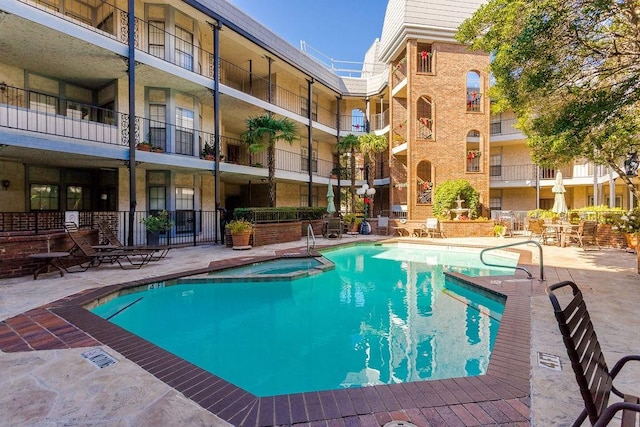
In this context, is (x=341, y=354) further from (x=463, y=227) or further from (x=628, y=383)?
(x=463, y=227)

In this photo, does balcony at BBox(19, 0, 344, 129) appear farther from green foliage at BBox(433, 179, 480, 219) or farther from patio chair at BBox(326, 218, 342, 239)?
green foliage at BBox(433, 179, 480, 219)

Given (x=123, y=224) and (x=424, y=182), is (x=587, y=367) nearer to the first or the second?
(x=123, y=224)

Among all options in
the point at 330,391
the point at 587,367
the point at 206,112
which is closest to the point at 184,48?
the point at 206,112

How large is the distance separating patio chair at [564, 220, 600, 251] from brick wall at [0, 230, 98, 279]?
1709 centimetres

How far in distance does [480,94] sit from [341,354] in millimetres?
19808

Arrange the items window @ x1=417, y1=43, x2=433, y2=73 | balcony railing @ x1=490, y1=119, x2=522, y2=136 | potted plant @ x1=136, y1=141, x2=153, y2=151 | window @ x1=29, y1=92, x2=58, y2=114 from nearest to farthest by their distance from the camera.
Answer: window @ x1=29, y1=92, x2=58, y2=114 < potted plant @ x1=136, y1=141, x2=153, y2=151 < window @ x1=417, y1=43, x2=433, y2=73 < balcony railing @ x1=490, y1=119, x2=522, y2=136

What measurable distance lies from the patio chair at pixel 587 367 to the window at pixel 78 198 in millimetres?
16647

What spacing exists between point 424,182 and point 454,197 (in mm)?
2380

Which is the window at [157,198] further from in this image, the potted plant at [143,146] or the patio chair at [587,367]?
the patio chair at [587,367]

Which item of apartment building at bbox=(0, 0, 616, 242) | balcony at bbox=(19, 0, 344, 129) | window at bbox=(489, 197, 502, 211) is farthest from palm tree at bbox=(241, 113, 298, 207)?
window at bbox=(489, 197, 502, 211)

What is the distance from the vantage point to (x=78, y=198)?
1380 cm

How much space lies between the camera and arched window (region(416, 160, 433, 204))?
19.2 m

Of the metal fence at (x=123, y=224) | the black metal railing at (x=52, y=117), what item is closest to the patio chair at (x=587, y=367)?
the metal fence at (x=123, y=224)

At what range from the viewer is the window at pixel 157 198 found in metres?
13.7
